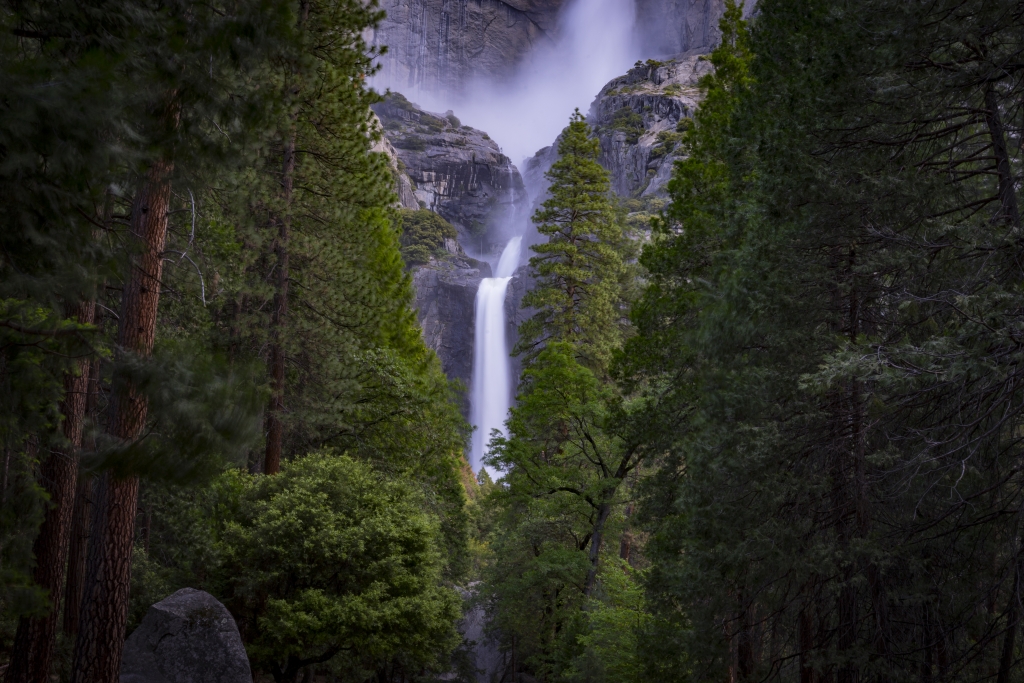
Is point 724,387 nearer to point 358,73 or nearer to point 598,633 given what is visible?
point 598,633

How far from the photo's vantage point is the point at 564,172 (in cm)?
2031

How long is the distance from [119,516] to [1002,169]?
317 inches

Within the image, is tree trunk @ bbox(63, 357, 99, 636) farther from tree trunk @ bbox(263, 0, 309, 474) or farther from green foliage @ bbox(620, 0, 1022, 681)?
green foliage @ bbox(620, 0, 1022, 681)

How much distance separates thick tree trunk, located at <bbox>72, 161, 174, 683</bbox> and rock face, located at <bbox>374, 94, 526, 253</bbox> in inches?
2714

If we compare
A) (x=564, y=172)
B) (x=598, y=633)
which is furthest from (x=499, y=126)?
(x=598, y=633)

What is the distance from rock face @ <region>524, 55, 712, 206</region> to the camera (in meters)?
59.0

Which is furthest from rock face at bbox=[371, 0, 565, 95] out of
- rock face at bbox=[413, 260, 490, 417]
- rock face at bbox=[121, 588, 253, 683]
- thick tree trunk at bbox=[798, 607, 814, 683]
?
thick tree trunk at bbox=[798, 607, 814, 683]

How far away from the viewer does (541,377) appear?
14.8 meters

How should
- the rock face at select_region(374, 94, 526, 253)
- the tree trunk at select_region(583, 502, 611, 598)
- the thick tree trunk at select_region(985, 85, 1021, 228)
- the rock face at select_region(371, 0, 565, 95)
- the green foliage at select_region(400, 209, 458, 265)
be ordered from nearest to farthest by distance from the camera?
the thick tree trunk at select_region(985, 85, 1021, 228) < the tree trunk at select_region(583, 502, 611, 598) < the green foliage at select_region(400, 209, 458, 265) < the rock face at select_region(374, 94, 526, 253) < the rock face at select_region(371, 0, 565, 95)

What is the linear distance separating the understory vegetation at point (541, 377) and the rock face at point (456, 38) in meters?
107

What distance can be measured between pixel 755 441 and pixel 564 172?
46.3ft

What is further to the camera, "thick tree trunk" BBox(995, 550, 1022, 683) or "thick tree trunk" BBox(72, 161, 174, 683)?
"thick tree trunk" BBox(72, 161, 174, 683)

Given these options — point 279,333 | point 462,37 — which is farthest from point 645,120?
point 462,37

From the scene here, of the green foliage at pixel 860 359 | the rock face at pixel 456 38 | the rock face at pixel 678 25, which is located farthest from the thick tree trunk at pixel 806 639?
the rock face at pixel 456 38
